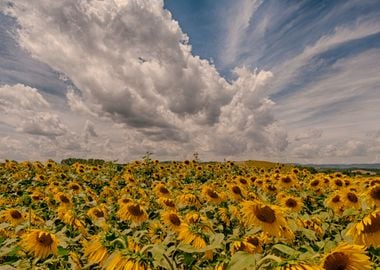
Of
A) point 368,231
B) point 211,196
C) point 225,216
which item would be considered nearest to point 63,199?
point 211,196

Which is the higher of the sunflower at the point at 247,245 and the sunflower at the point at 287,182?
the sunflower at the point at 287,182

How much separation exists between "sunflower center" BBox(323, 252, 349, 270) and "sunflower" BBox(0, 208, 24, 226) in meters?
7.18

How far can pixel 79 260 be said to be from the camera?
462cm

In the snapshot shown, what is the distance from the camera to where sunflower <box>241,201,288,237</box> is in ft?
18.8

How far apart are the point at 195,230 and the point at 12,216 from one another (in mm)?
5415

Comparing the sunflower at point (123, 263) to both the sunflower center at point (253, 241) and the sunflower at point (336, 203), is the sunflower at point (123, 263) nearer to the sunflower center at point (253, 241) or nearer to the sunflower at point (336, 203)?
the sunflower center at point (253, 241)

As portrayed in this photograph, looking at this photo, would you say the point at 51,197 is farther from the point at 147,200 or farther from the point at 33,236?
the point at 33,236

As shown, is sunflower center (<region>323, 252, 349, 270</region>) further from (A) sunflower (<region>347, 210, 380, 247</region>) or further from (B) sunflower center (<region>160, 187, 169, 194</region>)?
(B) sunflower center (<region>160, 187, 169, 194</region>)

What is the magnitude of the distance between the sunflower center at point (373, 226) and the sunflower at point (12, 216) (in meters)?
7.14

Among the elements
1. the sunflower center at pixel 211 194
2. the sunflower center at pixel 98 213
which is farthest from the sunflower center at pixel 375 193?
the sunflower center at pixel 98 213

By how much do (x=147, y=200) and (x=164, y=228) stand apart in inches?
165

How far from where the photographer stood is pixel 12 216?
8.46 meters

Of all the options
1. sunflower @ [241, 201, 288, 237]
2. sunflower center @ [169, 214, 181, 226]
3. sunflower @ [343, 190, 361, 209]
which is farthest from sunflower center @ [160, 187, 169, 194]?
sunflower @ [241, 201, 288, 237]

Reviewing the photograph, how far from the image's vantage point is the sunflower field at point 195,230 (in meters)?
3.24
